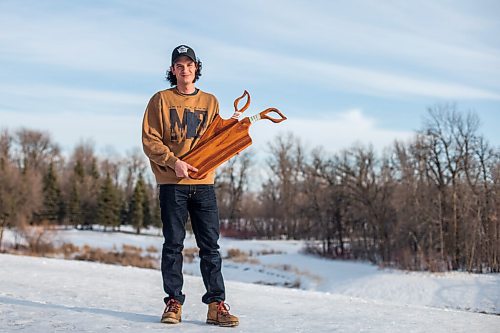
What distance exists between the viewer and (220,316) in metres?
3.95

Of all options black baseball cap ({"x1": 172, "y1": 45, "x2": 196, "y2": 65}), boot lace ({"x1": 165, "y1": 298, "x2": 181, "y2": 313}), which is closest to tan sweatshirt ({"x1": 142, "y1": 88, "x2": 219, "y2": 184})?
black baseball cap ({"x1": 172, "y1": 45, "x2": 196, "y2": 65})

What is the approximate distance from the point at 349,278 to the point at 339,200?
11.5m

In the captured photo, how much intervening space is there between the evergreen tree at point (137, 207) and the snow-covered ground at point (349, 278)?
23.1 feet

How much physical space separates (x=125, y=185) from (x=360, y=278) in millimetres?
42110

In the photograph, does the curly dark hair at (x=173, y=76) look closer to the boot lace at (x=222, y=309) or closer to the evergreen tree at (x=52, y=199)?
the boot lace at (x=222, y=309)

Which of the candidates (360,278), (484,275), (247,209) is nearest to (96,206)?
(247,209)

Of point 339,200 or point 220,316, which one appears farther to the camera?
point 339,200

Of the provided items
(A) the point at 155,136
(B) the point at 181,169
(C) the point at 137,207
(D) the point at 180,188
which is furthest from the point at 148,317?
(C) the point at 137,207

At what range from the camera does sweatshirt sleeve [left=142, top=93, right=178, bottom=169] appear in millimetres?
3920

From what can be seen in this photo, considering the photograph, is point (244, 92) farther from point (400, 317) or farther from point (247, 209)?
point (247, 209)

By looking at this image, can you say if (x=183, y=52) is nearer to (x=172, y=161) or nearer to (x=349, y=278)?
(x=172, y=161)

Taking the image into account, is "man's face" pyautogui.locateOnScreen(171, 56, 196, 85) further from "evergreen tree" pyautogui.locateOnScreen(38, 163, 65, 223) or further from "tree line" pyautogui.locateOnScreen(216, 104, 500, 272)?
"evergreen tree" pyautogui.locateOnScreen(38, 163, 65, 223)

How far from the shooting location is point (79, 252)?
93.0 ft

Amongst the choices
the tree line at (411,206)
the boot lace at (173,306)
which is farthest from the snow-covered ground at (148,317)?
the tree line at (411,206)
